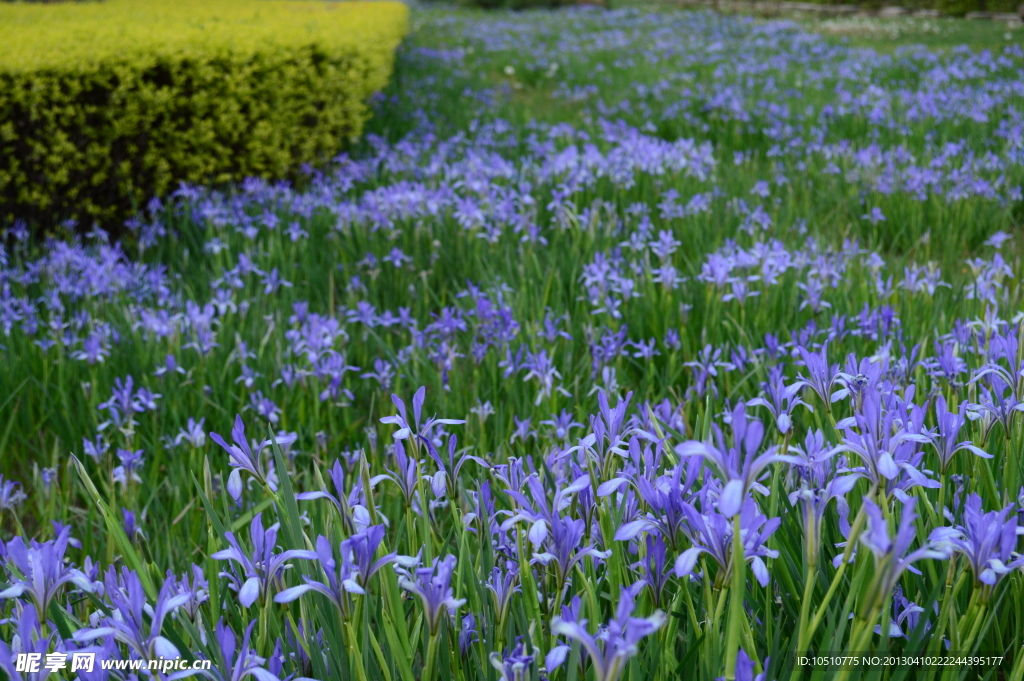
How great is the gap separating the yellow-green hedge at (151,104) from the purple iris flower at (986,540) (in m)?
4.99

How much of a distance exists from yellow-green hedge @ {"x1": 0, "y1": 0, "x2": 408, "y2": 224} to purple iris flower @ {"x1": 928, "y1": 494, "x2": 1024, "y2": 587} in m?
4.99

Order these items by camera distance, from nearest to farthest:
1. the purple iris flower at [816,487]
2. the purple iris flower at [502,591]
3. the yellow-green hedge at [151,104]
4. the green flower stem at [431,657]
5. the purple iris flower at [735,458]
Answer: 1. the purple iris flower at [735,458]
2. the purple iris flower at [816,487]
3. the green flower stem at [431,657]
4. the purple iris flower at [502,591]
5. the yellow-green hedge at [151,104]

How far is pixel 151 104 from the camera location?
5.09m

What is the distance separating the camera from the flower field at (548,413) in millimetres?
1033

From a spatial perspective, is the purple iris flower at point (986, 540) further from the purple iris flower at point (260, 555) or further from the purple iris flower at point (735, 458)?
the purple iris flower at point (260, 555)

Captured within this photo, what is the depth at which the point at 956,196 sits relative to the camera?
483cm

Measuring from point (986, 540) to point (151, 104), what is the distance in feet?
17.6

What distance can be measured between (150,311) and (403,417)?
8.82ft

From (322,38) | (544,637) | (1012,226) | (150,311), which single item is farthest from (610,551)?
(322,38)

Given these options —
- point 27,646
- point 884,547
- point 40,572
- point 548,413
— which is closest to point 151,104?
point 548,413

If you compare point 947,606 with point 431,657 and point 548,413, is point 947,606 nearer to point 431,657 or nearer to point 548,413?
point 431,657

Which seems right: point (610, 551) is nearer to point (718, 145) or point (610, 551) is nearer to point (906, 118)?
point (718, 145)

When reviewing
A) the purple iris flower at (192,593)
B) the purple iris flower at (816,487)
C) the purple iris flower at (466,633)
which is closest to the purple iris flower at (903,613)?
the purple iris flower at (816,487)

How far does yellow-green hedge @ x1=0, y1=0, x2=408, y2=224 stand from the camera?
4625mm
